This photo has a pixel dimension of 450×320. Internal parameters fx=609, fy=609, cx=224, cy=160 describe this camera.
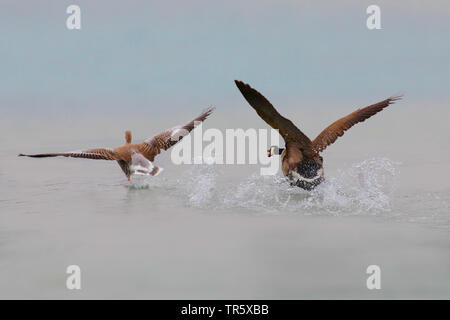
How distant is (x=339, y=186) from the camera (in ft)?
39.0

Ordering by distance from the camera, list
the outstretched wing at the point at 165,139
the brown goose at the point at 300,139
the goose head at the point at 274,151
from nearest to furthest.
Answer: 1. the brown goose at the point at 300,139
2. the goose head at the point at 274,151
3. the outstretched wing at the point at 165,139

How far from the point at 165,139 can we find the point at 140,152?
2.75 ft

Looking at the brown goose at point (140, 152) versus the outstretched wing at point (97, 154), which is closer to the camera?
the brown goose at point (140, 152)

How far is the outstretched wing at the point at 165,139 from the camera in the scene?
13828 mm

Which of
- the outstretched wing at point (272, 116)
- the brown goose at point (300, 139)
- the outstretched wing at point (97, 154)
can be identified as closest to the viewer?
the outstretched wing at point (272, 116)

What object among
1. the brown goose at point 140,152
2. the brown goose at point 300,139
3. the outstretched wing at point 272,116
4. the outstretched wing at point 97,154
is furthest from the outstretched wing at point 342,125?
the outstretched wing at point 97,154

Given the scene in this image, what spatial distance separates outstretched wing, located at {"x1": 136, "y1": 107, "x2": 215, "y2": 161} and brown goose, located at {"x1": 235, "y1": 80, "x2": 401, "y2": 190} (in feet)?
7.87

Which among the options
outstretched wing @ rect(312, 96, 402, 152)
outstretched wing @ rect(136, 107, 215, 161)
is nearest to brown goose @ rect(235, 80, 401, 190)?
outstretched wing @ rect(312, 96, 402, 152)

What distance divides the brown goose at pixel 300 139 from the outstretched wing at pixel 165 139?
2.40 metres

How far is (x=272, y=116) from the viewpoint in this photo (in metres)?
10.6

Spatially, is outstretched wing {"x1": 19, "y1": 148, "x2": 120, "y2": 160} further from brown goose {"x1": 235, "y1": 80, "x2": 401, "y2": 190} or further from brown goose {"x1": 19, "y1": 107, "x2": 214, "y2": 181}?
brown goose {"x1": 235, "y1": 80, "x2": 401, "y2": 190}

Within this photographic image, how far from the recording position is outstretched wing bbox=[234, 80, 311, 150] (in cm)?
1014

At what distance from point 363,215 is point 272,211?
1.57 metres

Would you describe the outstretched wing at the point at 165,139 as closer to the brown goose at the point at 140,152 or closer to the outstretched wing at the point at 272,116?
the brown goose at the point at 140,152
